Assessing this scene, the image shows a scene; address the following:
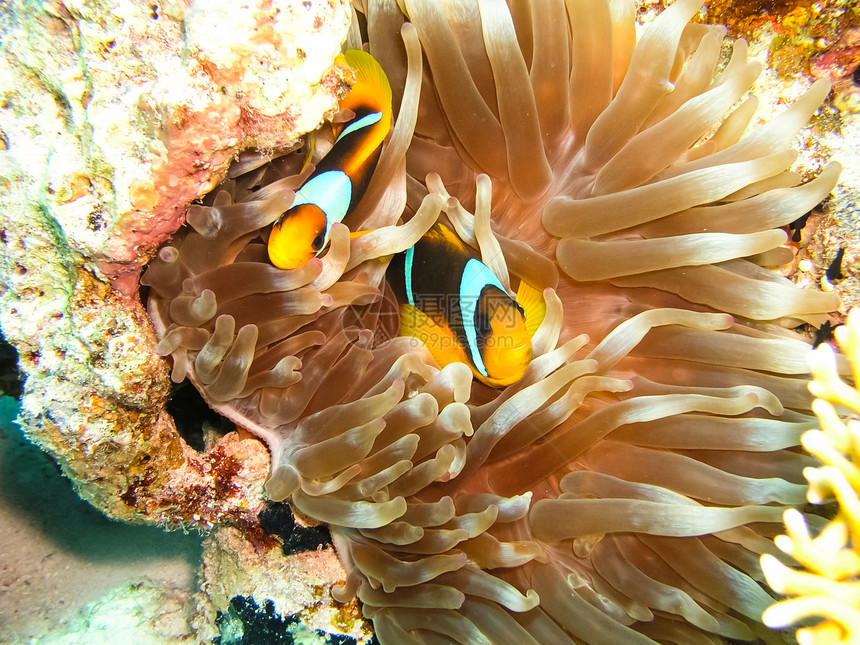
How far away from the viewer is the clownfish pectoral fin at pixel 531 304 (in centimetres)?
172

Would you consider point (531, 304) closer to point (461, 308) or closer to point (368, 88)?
point (461, 308)

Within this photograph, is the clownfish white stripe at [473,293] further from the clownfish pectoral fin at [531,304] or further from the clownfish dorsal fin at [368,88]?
the clownfish dorsal fin at [368,88]

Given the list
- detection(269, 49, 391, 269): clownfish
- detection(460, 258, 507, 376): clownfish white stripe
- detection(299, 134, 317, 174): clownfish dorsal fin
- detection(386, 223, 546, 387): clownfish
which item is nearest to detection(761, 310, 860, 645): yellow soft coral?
detection(386, 223, 546, 387): clownfish

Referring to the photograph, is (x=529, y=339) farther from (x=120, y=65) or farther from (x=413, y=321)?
(x=120, y=65)

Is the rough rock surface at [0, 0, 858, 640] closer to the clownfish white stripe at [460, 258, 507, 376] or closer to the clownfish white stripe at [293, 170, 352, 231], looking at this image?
the clownfish white stripe at [293, 170, 352, 231]

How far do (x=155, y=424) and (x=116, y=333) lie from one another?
1.08 feet

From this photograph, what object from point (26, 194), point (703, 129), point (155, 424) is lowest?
point (155, 424)

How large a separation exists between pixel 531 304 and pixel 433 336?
342 mm

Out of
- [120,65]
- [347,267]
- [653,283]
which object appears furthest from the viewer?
[653,283]

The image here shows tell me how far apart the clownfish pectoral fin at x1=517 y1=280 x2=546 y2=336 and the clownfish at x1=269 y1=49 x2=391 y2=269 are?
59 centimetres

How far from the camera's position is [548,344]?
1567 mm

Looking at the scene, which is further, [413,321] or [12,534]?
[12,534]

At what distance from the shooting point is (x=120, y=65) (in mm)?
1177

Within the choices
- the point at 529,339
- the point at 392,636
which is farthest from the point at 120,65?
the point at 392,636
